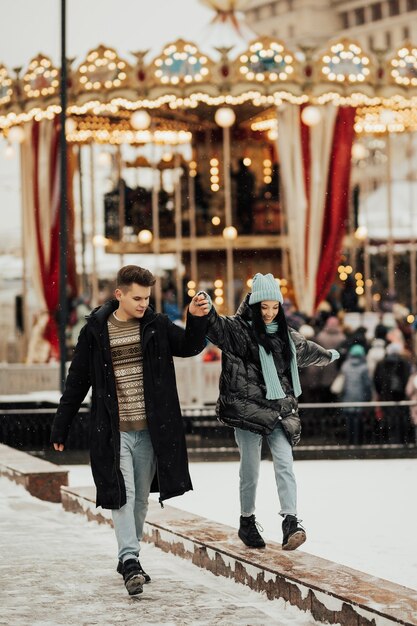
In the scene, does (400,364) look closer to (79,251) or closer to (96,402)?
(96,402)

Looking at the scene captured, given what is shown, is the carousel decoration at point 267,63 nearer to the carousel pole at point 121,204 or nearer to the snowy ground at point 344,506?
the carousel pole at point 121,204

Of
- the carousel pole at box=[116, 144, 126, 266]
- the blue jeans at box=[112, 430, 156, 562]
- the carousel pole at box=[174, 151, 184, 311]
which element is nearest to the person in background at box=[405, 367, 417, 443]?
the carousel pole at box=[174, 151, 184, 311]

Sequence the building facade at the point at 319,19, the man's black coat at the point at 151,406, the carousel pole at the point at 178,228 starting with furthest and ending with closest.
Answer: the building facade at the point at 319,19 < the carousel pole at the point at 178,228 < the man's black coat at the point at 151,406

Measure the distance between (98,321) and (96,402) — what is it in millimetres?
396

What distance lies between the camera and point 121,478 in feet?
21.2

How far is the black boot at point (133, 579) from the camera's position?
20.8ft

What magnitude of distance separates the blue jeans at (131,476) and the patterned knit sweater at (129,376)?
0.07 meters

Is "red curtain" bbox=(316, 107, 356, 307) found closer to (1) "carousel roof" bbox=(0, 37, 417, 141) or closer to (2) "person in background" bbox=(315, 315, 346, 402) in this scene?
(1) "carousel roof" bbox=(0, 37, 417, 141)

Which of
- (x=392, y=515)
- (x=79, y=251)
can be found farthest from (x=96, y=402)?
(x=79, y=251)

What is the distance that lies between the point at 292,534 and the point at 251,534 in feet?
0.99

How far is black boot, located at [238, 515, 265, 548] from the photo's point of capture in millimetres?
6992

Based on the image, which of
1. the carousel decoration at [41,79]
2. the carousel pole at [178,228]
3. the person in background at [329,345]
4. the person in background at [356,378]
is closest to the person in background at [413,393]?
the person in background at [356,378]

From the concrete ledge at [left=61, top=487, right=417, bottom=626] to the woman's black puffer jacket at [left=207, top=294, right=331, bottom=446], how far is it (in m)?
0.66

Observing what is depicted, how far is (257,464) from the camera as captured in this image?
23.1 ft
